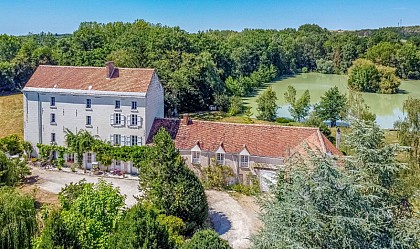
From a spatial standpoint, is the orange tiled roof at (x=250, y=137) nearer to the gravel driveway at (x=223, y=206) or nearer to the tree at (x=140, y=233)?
the gravel driveway at (x=223, y=206)

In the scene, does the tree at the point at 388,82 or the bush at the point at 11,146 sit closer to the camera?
the bush at the point at 11,146

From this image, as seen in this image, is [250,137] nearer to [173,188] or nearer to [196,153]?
[196,153]

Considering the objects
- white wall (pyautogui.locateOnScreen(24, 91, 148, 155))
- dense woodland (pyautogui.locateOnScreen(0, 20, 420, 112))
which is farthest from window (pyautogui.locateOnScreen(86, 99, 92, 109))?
dense woodland (pyautogui.locateOnScreen(0, 20, 420, 112))

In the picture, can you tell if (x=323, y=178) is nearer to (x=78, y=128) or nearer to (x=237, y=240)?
(x=237, y=240)

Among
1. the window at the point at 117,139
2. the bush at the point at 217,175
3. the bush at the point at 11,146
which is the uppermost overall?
the window at the point at 117,139

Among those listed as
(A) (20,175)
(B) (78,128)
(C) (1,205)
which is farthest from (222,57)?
(C) (1,205)

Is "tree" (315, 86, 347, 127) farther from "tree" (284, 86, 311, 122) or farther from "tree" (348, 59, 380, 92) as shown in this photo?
"tree" (348, 59, 380, 92)

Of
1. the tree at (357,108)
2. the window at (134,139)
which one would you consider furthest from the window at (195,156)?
the tree at (357,108)
